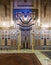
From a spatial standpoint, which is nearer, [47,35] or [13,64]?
[13,64]

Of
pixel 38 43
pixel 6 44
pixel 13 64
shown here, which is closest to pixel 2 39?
pixel 6 44

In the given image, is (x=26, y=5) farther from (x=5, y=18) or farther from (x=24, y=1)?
(x=5, y=18)

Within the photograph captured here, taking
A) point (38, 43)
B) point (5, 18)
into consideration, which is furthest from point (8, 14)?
point (38, 43)

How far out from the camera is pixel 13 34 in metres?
15.3

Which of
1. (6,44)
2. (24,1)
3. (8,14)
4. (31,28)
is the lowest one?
(6,44)

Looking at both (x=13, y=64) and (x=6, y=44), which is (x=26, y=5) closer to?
(x=6, y=44)

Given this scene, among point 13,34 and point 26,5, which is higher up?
point 26,5

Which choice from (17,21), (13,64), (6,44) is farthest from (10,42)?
(13,64)

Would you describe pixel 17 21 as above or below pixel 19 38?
above

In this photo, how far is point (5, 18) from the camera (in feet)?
50.5

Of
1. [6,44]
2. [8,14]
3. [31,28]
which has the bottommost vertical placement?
[6,44]

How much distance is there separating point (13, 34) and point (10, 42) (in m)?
0.68

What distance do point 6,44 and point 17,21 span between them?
→ 6.69 ft

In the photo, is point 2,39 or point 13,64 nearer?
point 13,64
